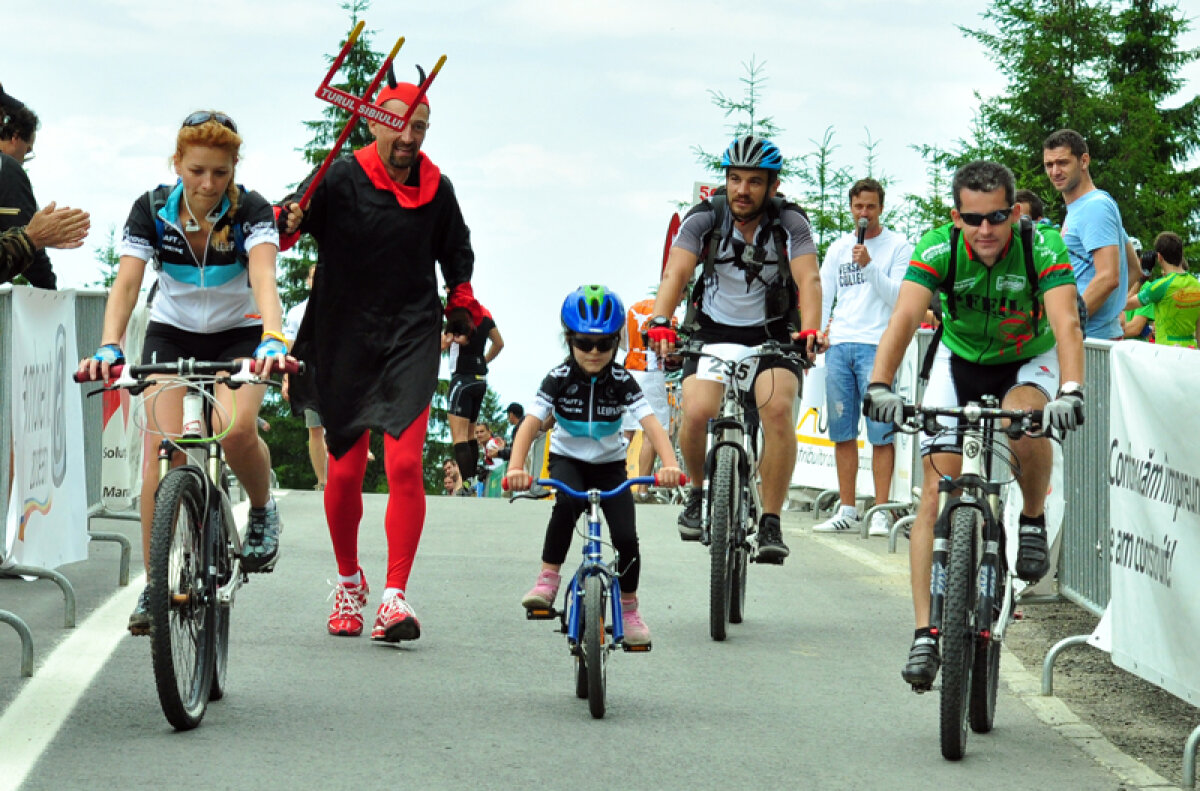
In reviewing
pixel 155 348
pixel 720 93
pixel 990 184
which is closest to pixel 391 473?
pixel 155 348

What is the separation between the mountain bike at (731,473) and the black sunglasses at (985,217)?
220 centimetres

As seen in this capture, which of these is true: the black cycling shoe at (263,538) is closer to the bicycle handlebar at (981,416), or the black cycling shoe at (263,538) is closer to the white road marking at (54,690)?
the white road marking at (54,690)

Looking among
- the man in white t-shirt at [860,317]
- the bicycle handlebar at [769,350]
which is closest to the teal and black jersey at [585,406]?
the bicycle handlebar at [769,350]

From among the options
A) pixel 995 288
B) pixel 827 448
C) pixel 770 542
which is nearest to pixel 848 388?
pixel 827 448

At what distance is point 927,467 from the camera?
6.99 meters

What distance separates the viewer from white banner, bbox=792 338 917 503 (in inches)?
587

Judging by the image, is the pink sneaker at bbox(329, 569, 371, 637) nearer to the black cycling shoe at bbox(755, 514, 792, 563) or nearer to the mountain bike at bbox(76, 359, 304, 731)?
the mountain bike at bbox(76, 359, 304, 731)

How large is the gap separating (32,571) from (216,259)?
229cm

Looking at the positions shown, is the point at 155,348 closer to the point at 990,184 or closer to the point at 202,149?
the point at 202,149

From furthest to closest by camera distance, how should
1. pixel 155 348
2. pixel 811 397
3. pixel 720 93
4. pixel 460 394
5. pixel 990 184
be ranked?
pixel 720 93 < pixel 811 397 < pixel 460 394 < pixel 155 348 < pixel 990 184

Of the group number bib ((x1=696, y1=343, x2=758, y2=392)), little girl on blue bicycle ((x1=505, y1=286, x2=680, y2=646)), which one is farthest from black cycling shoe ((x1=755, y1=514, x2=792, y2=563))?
little girl on blue bicycle ((x1=505, y1=286, x2=680, y2=646))

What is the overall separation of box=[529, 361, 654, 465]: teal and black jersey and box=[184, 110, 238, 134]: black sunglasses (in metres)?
1.58

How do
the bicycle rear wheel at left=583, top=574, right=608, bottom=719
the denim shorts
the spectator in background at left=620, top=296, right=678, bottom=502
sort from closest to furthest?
1. the bicycle rear wheel at left=583, top=574, right=608, bottom=719
2. the denim shorts
3. the spectator in background at left=620, top=296, right=678, bottom=502

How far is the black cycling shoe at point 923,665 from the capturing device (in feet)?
20.7
